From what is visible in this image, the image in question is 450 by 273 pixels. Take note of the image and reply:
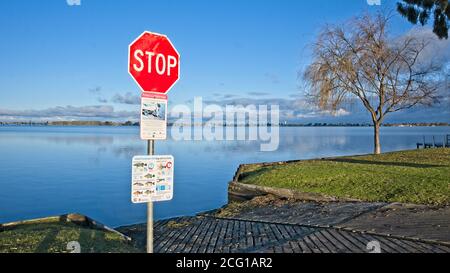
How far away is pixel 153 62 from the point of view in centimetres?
420

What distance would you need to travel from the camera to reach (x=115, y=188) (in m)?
23.5

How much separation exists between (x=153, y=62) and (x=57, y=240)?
14.5 feet

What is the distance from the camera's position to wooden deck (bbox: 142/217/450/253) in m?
6.20

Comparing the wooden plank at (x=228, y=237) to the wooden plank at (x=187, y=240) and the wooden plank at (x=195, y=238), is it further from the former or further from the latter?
the wooden plank at (x=187, y=240)

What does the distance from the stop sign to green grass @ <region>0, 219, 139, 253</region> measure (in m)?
3.63

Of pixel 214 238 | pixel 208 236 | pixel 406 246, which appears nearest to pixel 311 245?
pixel 406 246

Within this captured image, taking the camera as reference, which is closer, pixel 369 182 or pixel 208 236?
pixel 208 236

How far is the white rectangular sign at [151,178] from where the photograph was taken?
407 centimetres

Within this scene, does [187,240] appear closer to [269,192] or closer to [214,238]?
[214,238]

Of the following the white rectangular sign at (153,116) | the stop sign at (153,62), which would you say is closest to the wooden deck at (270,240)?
the white rectangular sign at (153,116)

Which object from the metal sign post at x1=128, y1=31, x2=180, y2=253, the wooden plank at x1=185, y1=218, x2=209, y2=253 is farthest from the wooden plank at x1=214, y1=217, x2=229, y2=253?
the metal sign post at x1=128, y1=31, x2=180, y2=253

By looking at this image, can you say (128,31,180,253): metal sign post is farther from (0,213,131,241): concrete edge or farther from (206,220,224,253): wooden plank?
(0,213,131,241): concrete edge

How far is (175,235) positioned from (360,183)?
780 cm
